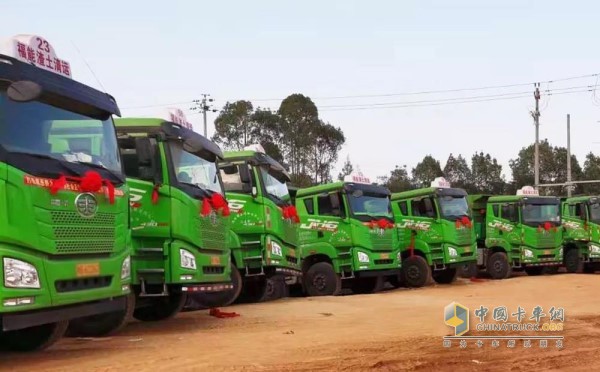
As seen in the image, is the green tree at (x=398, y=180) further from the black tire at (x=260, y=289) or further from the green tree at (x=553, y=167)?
the black tire at (x=260, y=289)

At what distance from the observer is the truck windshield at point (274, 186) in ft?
38.4

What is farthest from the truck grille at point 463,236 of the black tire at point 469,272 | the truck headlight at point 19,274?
the truck headlight at point 19,274

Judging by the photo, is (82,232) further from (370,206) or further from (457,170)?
(457,170)

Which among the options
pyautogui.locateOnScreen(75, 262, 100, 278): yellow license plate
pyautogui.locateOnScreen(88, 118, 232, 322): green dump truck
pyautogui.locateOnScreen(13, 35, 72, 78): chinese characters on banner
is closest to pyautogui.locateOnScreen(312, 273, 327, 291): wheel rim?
pyautogui.locateOnScreen(88, 118, 232, 322): green dump truck

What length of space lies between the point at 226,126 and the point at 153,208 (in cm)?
3675

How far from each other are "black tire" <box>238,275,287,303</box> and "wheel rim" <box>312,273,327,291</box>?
181 cm

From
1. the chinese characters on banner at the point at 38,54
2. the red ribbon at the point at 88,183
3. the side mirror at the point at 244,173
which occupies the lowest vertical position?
the red ribbon at the point at 88,183

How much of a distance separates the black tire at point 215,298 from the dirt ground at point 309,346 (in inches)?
8.1

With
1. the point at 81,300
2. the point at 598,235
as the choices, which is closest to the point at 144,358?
the point at 81,300

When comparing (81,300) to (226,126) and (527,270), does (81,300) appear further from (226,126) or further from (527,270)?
(226,126)

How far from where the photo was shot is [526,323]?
866 cm

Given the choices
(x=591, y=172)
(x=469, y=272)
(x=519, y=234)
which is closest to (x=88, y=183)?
(x=469, y=272)

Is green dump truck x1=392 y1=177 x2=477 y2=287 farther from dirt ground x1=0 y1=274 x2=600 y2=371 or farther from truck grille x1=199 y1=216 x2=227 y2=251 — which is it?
truck grille x1=199 y1=216 x2=227 y2=251

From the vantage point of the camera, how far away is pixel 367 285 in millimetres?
15742
